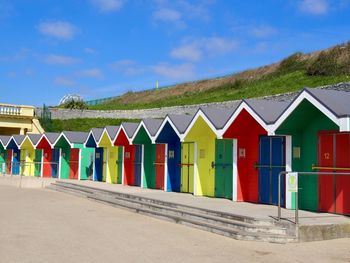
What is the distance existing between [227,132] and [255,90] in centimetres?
3487

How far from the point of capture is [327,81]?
41188 mm

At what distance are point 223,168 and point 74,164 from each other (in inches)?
595

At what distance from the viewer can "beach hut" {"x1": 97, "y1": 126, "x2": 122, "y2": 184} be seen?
2544 cm

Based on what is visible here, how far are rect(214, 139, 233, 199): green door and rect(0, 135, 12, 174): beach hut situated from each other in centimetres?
2354

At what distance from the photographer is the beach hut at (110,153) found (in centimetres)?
2544

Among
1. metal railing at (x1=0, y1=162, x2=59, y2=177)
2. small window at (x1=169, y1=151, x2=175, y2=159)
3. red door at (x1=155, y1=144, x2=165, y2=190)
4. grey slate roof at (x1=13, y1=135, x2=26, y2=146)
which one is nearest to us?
small window at (x1=169, y1=151, x2=175, y2=159)

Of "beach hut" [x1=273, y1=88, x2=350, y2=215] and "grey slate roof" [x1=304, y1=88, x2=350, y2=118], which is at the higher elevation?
"grey slate roof" [x1=304, y1=88, x2=350, y2=118]

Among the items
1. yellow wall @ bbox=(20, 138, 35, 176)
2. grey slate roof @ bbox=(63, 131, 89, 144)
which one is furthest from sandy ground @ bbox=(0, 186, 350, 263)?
yellow wall @ bbox=(20, 138, 35, 176)

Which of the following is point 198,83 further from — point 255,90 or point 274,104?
point 274,104

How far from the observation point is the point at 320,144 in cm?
1367

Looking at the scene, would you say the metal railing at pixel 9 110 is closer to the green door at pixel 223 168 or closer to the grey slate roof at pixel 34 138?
the grey slate roof at pixel 34 138

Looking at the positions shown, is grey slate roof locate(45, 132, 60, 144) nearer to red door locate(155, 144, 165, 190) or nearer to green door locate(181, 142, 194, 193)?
red door locate(155, 144, 165, 190)

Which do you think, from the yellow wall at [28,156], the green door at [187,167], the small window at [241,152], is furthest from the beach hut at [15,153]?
the small window at [241,152]

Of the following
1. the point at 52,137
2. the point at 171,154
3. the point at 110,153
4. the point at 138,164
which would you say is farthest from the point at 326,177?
the point at 52,137
